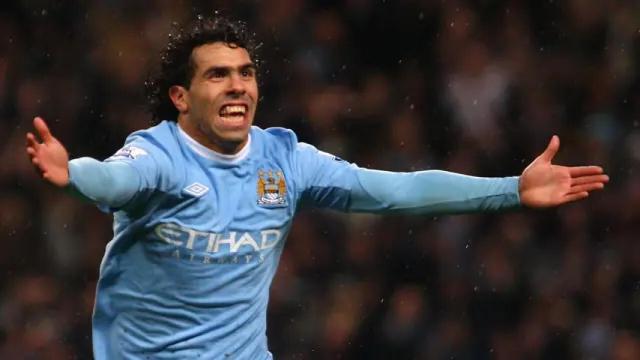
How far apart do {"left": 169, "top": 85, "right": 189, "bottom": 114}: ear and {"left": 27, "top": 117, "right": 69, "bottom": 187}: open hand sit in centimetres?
97

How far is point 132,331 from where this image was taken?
5359 millimetres

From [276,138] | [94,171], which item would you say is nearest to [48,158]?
[94,171]

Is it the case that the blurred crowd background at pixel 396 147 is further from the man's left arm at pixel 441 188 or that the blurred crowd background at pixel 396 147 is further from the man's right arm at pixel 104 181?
the man's right arm at pixel 104 181

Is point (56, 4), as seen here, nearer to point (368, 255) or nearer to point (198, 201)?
point (368, 255)

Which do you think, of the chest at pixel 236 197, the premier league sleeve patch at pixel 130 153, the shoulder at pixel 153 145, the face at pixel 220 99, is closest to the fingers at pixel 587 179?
the chest at pixel 236 197

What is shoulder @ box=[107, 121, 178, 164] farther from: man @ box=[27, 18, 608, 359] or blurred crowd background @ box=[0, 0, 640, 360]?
blurred crowd background @ box=[0, 0, 640, 360]

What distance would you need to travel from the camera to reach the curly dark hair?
564 cm

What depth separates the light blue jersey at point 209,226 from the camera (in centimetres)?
525

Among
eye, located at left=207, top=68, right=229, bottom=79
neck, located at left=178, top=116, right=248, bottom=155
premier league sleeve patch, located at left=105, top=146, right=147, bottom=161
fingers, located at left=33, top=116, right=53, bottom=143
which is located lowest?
fingers, located at left=33, top=116, right=53, bottom=143

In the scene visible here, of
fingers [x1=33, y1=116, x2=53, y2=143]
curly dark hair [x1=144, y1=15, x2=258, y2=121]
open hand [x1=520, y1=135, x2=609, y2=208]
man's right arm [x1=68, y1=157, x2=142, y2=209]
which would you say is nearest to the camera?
fingers [x1=33, y1=116, x2=53, y2=143]

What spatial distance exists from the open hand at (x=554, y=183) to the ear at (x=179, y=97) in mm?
1332

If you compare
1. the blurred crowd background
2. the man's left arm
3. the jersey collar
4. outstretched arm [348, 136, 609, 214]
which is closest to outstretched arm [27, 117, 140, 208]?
the jersey collar

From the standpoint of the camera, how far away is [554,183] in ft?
17.8

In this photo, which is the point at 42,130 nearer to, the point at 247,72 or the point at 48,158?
the point at 48,158
